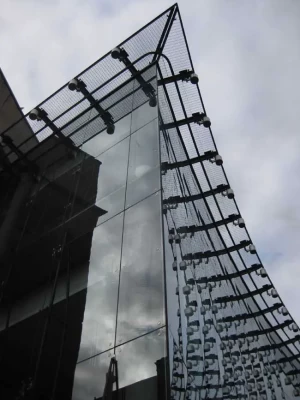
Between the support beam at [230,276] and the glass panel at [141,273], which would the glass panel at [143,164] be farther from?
the support beam at [230,276]

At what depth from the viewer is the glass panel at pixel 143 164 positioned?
7207 millimetres

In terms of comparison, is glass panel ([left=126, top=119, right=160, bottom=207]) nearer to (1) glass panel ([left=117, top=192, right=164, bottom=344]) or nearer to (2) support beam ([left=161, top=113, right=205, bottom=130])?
(1) glass panel ([left=117, top=192, right=164, bottom=344])

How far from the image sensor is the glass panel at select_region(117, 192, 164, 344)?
543cm

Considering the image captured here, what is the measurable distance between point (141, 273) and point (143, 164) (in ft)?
7.98

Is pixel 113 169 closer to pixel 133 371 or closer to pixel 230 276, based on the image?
pixel 133 371

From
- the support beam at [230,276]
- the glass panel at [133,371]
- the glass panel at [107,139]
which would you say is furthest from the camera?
the glass panel at [107,139]

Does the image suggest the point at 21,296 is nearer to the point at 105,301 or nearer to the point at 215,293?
the point at 105,301

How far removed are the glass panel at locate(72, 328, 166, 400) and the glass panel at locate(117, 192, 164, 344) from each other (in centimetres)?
17

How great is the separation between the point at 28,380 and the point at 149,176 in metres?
3.64

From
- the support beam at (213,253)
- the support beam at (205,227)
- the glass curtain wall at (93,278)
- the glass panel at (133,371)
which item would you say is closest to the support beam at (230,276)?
the support beam at (213,253)

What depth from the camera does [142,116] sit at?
9078 millimetres

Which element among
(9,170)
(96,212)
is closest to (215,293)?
(96,212)

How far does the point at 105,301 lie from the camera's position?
244 inches

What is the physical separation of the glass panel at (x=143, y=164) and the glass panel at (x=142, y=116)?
176 mm
